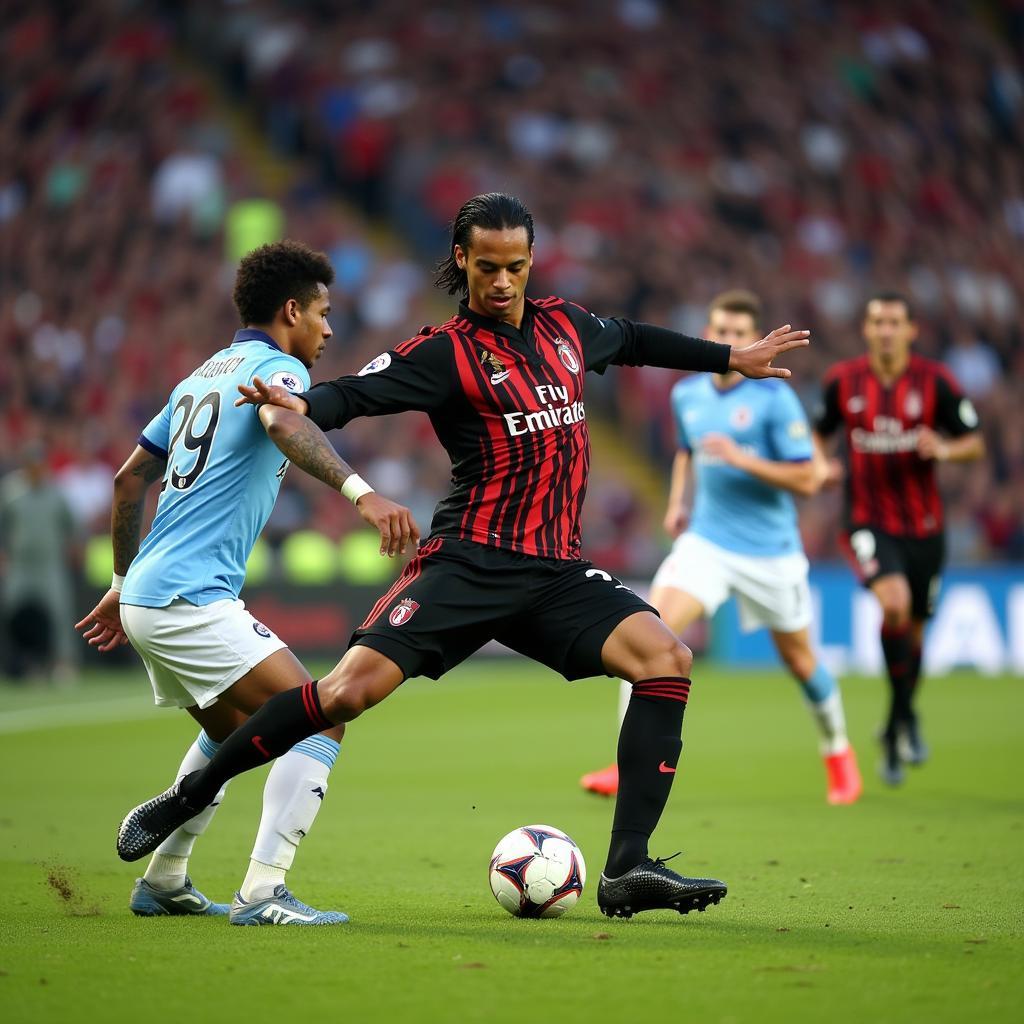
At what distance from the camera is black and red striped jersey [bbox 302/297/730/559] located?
5.54 metres

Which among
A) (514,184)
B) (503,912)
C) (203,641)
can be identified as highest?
(514,184)

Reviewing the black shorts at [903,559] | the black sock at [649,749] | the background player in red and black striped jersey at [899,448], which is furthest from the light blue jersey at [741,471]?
the black sock at [649,749]

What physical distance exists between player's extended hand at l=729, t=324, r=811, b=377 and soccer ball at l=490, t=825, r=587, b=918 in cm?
179

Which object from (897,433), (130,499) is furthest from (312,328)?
(897,433)

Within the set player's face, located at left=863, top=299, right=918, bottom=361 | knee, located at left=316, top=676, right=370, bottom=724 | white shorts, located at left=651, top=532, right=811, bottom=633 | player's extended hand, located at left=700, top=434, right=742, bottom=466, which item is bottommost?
knee, located at left=316, top=676, right=370, bottom=724

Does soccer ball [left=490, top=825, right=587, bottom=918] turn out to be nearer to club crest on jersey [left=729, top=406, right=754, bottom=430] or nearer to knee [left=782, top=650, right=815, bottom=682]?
knee [left=782, top=650, right=815, bottom=682]

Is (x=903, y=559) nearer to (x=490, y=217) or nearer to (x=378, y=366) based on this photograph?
(x=490, y=217)

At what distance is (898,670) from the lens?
9.91 metres

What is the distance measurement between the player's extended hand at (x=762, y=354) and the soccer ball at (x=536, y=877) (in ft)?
5.88

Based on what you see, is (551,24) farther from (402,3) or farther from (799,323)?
(799,323)

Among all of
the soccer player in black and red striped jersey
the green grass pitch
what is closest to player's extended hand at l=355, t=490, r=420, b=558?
the soccer player in black and red striped jersey

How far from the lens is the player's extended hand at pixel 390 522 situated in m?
4.99

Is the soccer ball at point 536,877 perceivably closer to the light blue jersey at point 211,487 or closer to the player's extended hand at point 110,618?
the light blue jersey at point 211,487

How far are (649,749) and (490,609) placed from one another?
27.3 inches
